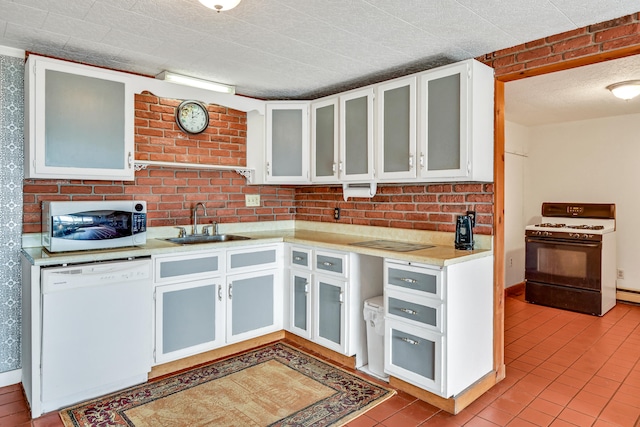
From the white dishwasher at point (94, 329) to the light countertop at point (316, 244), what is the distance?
63mm

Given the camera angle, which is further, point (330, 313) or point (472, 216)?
point (330, 313)

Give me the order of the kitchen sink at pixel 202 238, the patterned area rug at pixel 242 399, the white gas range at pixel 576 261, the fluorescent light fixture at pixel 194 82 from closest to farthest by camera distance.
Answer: the patterned area rug at pixel 242 399 < the fluorescent light fixture at pixel 194 82 < the kitchen sink at pixel 202 238 < the white gas range at pixel 576 261

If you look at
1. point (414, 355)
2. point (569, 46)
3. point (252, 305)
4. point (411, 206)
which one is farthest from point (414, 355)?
point (569, 46)

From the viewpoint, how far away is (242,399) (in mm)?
2434

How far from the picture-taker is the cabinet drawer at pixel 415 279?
229cm

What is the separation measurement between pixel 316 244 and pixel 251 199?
1.09 metres

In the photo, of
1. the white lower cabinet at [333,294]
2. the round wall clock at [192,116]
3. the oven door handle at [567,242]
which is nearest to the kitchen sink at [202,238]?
the white lower cabinet at [333,294]

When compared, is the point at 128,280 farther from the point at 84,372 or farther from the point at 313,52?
the point at 313,52

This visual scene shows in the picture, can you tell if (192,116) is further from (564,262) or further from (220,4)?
(564,262)

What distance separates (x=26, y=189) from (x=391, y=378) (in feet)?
8.90

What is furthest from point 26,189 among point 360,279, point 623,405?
point 623,405

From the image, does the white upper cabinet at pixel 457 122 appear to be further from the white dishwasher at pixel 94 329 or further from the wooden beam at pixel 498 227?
the white dishwasher at pixel 94 329

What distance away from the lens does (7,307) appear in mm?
2607

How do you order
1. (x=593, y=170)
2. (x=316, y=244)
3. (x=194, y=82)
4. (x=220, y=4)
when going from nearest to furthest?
1. (x=220, y=4)
2. (x=316, y=244)
3. (x=194, y=82)
4. (x=593, y=170)
